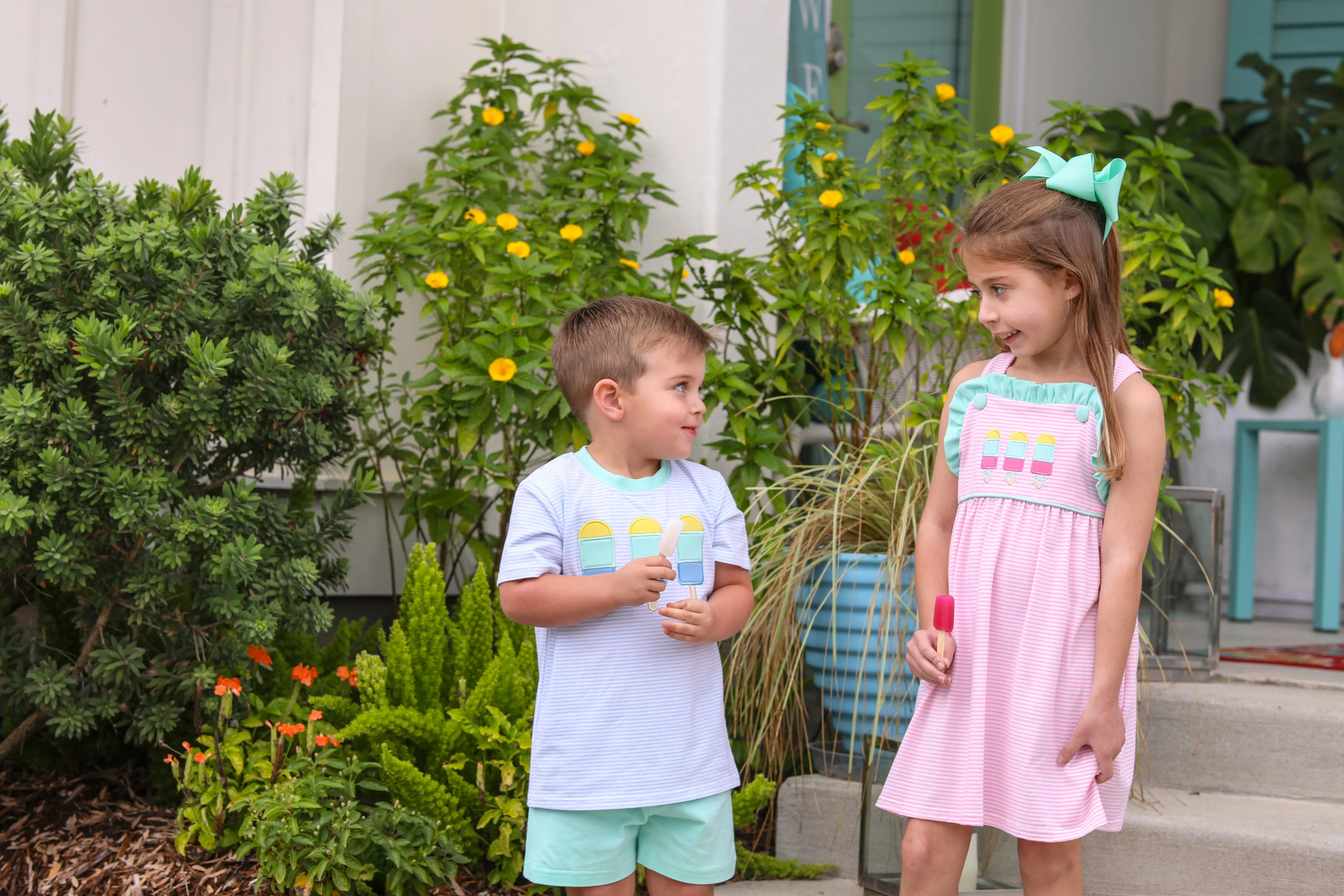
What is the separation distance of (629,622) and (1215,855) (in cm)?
134

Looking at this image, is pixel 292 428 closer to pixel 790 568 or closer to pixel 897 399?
pixel 790 568

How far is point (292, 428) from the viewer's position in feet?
7.07

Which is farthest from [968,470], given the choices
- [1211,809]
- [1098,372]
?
[1211,809]

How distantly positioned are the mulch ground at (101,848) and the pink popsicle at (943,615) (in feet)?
3.17

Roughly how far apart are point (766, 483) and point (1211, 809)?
47.9 inches

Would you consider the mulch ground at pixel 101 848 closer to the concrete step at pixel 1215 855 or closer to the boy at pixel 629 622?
the boy at pixel 629 622

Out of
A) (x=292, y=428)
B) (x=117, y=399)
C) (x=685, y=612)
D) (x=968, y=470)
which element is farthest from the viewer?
(x=292, y=428)

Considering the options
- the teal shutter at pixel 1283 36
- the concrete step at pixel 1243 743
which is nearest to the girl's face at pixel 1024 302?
the concrete step at pixel 1243 743

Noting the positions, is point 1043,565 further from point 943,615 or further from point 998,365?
point 998,365

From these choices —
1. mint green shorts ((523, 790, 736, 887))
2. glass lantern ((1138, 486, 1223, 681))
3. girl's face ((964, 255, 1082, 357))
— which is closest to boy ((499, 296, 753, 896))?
mint green shorts ((523, 790, 736, 887))

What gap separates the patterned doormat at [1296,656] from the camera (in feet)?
10.0

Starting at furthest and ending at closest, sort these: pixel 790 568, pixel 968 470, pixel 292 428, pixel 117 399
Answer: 1. pixel 790 568
2. pixel 292 428
3. pixel 117 399
4. pixel 968 470

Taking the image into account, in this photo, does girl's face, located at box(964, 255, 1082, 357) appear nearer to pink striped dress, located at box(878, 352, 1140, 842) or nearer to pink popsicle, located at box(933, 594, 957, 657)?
pink striped dress, located at box(878, 352, 1140, 842)

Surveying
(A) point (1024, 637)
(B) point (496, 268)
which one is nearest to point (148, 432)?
(B) point (496, 268)
